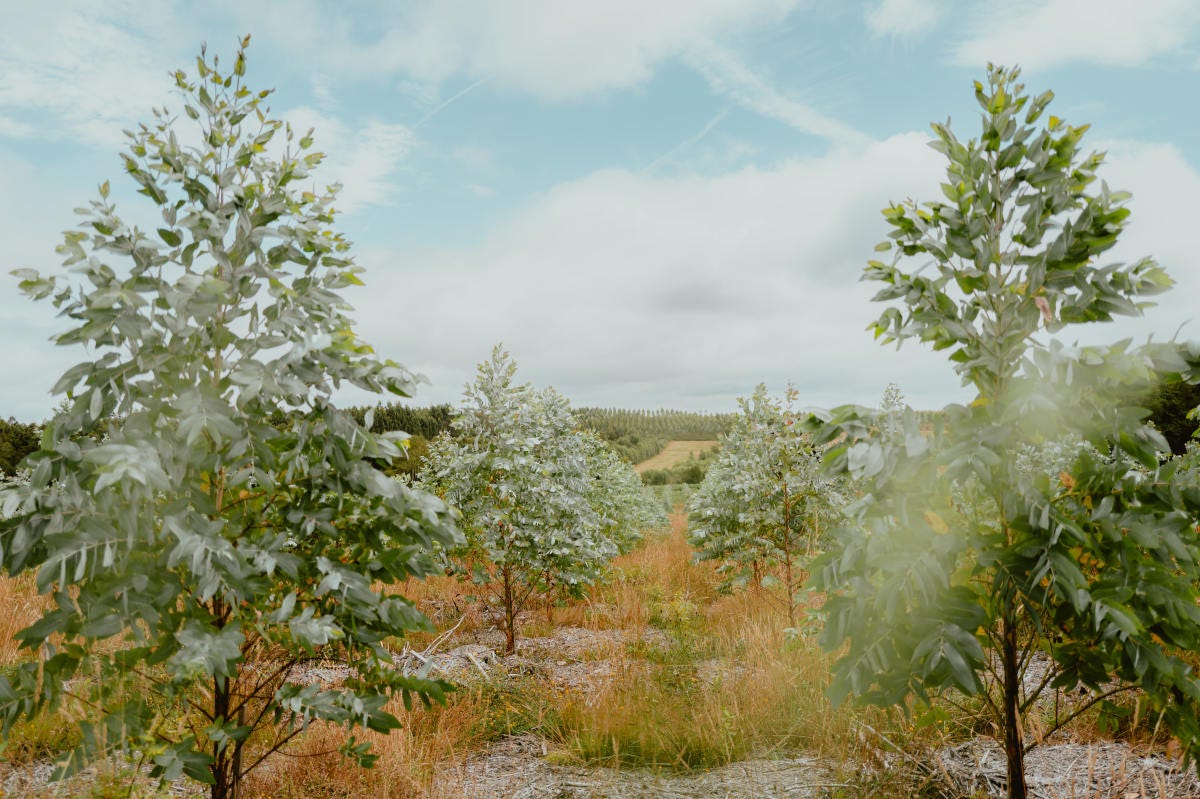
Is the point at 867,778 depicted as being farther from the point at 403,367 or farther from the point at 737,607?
the point at 737,607

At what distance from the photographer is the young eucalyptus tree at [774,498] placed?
6979mm

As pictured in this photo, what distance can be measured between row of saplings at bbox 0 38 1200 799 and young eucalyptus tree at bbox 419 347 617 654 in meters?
3.51

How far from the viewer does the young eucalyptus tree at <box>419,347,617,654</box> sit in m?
6.28

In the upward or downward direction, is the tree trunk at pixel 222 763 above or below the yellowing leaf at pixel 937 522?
below

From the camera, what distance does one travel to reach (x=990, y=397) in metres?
2.62

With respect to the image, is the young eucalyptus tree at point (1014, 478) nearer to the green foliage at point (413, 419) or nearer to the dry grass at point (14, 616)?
the dry grass at point (14, 616)

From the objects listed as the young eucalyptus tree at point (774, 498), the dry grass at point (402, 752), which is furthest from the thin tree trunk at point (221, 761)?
the young eucalyptus tree at point (774, 498)

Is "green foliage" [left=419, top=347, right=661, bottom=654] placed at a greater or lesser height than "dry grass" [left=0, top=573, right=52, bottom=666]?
greater

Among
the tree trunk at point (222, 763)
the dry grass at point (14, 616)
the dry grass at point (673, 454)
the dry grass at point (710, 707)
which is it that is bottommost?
the dry grass at point (710, 707)

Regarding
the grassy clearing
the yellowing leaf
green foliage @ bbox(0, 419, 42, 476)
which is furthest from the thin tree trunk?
green foliage @ bbox(0, 419, 42, 476)

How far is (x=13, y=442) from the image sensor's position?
624 inches

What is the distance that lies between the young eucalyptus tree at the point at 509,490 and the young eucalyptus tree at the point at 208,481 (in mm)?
3617

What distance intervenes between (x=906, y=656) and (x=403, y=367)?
2016 millimetres

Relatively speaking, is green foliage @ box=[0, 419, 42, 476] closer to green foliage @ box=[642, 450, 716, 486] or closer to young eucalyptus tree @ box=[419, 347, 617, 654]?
young eucalyptus tree @ box=[419, 347, 617, 654]
